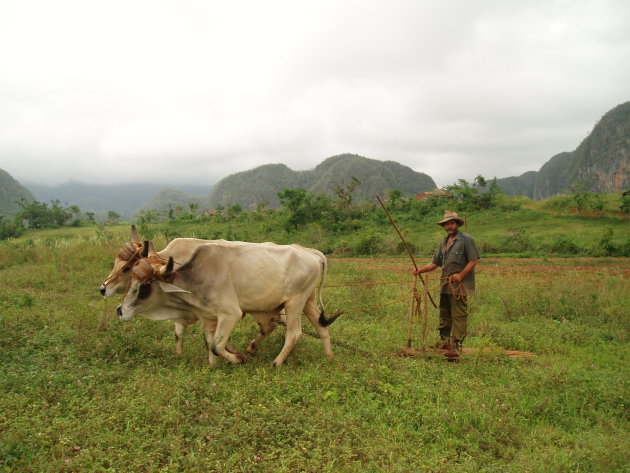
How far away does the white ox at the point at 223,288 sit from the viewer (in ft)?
16.9

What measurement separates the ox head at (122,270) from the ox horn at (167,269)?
47 centimetres

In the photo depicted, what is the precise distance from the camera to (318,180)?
4525 inches

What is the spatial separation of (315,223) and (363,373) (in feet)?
76.5

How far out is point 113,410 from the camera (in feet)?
13.2

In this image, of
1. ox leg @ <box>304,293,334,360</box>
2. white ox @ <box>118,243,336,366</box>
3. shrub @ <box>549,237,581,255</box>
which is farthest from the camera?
shrub @ <box>549,237,581,255</box>

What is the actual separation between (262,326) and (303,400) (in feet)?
5.77

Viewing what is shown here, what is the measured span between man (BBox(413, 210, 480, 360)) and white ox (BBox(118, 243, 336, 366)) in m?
1.83

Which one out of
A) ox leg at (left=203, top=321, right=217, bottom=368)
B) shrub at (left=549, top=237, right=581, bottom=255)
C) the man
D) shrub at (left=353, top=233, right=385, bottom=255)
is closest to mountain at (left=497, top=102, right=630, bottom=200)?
shrub at (left=549, top=237, right=581, bottom=255)

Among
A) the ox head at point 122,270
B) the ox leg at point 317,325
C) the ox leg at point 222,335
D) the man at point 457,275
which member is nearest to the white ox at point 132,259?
the ox head at point 122,270

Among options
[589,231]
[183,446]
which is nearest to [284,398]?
[183,446]

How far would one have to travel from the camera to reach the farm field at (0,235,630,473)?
3.48m

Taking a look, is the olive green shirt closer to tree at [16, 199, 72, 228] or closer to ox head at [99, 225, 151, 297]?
ox head at [99, 225, 151, 297]

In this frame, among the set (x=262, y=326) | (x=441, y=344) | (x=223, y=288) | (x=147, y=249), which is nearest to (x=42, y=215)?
(x=147, y=249)

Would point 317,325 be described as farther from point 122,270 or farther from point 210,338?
point 122,270
